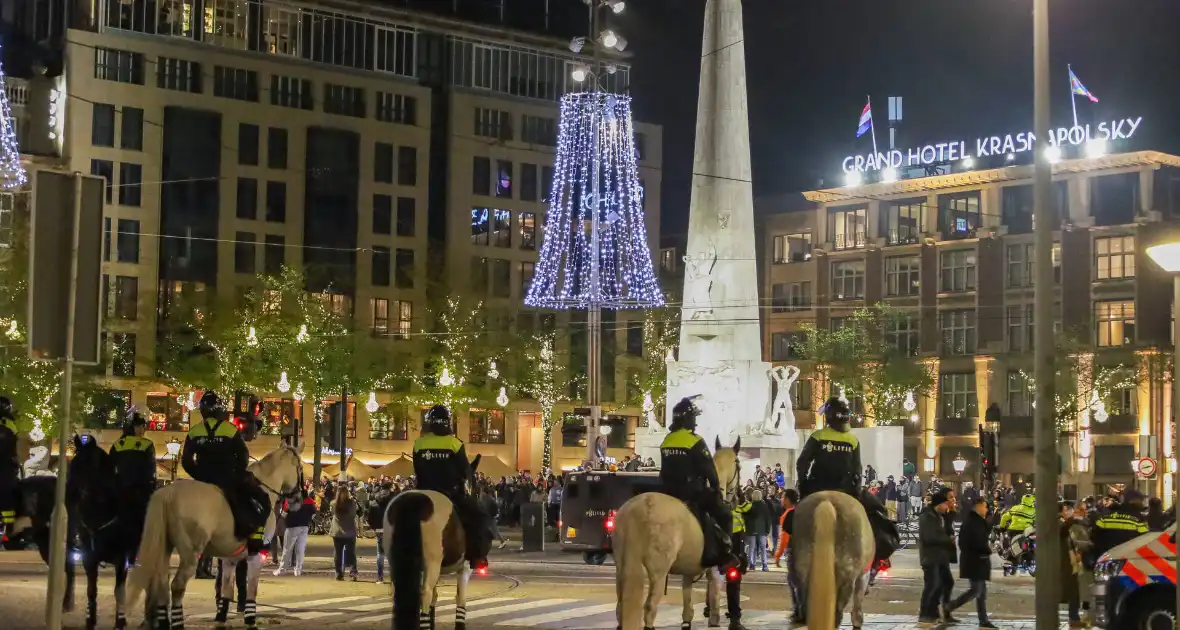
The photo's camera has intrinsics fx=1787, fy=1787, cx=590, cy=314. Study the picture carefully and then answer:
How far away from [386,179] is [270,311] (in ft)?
55.7

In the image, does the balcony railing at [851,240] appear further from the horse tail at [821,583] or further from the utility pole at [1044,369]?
the horse tail at [821,583]

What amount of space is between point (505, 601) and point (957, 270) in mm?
66852

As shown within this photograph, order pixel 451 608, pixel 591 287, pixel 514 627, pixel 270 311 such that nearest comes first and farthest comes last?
pixel 514 627 < pixel 451 608 < pixel 591 287 < pixel 270 311

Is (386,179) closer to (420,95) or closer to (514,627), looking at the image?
(420,95)

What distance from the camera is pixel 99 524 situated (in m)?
18.2

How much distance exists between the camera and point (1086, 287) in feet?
265

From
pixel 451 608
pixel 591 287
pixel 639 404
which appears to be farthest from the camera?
pixel 639 404

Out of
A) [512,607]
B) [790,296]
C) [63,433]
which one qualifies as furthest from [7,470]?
[790,296]

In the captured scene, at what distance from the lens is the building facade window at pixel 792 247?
9425cm

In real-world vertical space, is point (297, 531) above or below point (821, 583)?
below

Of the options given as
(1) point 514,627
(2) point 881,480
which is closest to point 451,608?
(1) point 514,627

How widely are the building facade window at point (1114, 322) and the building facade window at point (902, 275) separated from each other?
1057cm

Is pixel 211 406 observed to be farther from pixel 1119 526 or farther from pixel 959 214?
pixel 959 214

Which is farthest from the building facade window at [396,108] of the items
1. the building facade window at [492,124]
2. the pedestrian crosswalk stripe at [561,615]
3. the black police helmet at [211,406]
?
the black police helmet at [211,406]
